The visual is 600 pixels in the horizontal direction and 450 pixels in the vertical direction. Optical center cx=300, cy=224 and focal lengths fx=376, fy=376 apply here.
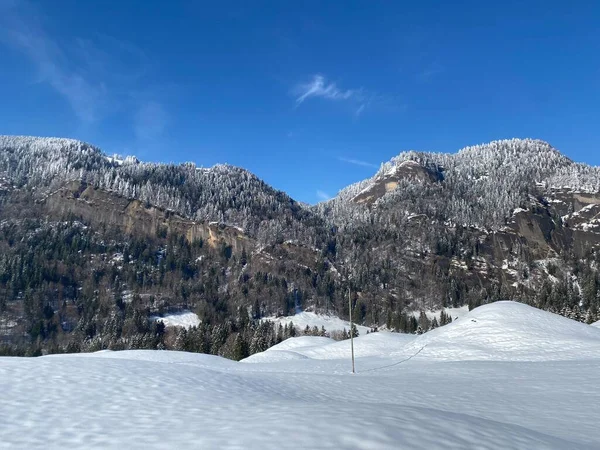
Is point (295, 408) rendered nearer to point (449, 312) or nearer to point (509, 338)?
point (509, 338)

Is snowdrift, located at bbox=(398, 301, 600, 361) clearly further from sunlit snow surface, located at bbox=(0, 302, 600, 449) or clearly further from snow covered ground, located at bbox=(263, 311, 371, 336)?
snow covered ground, located at bbox=(263, 311, 371, 336)

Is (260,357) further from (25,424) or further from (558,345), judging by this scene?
(25,424)

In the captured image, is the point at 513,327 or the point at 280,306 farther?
the point at 280,306

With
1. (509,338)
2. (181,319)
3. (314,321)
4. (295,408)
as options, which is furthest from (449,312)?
(295,408)

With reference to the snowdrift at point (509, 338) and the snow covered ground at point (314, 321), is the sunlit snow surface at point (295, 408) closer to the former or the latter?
the snowdrift at point (509, 338)

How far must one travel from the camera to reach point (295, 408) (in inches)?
307

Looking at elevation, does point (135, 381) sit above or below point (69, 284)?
below

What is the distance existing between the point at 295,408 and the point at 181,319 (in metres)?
160

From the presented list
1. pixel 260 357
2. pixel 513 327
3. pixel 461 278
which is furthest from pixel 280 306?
pixel 513 327

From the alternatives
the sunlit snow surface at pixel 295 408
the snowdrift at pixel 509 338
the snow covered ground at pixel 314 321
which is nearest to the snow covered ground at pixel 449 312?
the snow covered ground at pixel 314 321

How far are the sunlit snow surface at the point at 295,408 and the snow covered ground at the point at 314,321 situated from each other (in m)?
132

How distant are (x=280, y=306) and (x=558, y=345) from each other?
144024mm

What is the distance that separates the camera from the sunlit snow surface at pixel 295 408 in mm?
5805

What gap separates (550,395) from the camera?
14.5 metres
